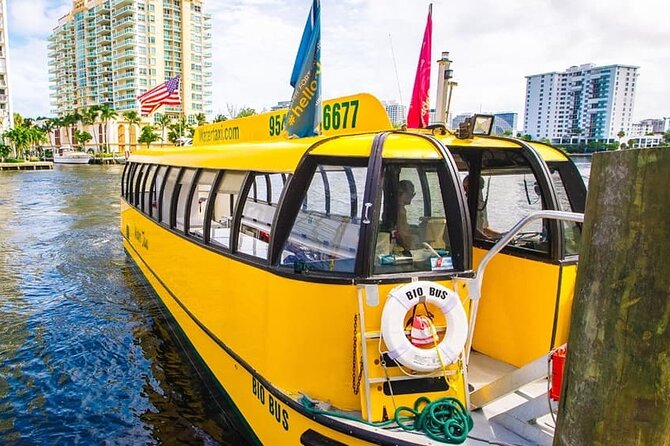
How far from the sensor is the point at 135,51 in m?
103

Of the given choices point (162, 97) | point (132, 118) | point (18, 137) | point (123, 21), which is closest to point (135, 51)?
point (123, 21)

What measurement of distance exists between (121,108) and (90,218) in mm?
97073

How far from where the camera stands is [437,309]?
156 inches

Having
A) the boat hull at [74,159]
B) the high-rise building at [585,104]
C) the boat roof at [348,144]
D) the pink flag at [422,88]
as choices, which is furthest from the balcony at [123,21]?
the pink flag at [422,88]

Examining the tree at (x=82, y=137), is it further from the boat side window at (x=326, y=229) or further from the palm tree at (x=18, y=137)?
the boat side window at (x=326, y=229)

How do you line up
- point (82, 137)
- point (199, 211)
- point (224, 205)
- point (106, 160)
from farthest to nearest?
point (82, 137) → point (106, 160) → point (224, 205) → point (199, 211)

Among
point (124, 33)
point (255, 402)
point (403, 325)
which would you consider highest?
point (124, 33)

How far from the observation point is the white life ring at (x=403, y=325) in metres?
3.71

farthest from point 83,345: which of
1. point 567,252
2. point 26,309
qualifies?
point 567,252

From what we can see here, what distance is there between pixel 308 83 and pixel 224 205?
2333mm

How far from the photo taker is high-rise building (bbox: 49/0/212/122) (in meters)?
104

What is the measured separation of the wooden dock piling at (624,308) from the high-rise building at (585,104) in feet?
410

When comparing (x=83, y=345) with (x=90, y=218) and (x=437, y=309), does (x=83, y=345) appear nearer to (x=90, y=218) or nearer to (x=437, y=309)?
(x=437, y=309)

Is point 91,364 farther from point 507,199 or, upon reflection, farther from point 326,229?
Result: point 507,199
